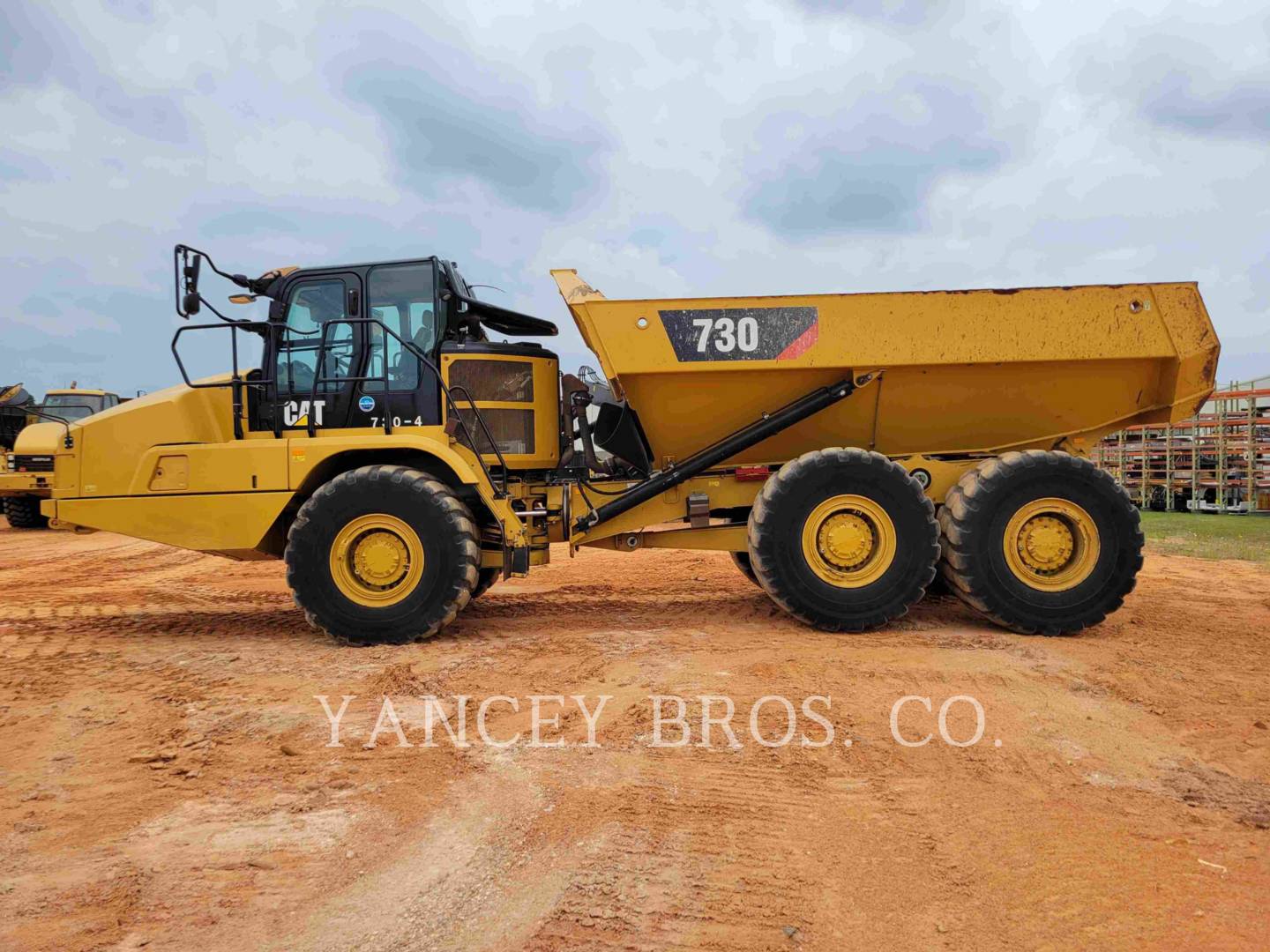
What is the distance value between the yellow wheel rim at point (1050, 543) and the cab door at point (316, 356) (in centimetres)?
500

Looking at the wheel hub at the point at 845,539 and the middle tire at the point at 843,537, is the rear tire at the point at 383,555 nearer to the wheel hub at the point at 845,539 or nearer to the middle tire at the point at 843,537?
the middle tire at the point at 843,537

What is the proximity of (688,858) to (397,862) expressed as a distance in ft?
3.19

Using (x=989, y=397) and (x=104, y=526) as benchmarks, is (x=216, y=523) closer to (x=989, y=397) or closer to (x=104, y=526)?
(x=104, y=526)

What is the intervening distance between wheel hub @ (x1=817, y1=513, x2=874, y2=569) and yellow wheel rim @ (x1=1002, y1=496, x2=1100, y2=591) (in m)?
1.01

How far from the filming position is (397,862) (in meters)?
2.68

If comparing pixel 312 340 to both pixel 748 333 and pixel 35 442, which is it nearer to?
pixel 748 333

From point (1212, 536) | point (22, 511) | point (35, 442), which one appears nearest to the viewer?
point (1212, 536)

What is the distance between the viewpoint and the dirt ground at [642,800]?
2352 millimetres

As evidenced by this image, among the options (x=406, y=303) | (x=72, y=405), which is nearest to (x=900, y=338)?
(x=406, y=303)

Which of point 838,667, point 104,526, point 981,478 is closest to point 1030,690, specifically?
point 838,667

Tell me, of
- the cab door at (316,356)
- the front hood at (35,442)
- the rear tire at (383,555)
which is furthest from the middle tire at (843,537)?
the front hood at (35,442)

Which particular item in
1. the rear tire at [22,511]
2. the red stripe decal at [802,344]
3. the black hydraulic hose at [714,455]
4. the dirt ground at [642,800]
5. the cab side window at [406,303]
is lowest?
the dirt ground at [642,800]

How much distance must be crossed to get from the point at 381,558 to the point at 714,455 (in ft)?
8.40

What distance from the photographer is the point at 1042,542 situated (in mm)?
5766
